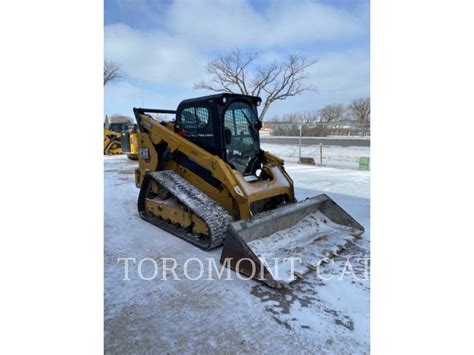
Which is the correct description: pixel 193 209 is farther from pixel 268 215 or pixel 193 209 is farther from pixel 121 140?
pixel 121 140

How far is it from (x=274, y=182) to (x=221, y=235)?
116 centimetres

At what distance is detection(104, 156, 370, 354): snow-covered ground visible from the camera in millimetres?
2133

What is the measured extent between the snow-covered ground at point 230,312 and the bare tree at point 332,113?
88.7ft

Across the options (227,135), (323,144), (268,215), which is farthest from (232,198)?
(323,144)

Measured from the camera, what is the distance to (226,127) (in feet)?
13.8

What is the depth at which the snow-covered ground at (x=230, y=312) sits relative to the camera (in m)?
Answer: 2.13

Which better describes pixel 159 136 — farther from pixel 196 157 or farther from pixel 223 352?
pixel 223 352

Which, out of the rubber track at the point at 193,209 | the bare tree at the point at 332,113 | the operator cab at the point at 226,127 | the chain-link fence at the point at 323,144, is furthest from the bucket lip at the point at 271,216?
the bare tree at the point at 332,113

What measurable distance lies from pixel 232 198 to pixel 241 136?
0.98 metres

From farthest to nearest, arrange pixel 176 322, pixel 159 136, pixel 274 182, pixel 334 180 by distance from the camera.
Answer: pixel 334 180
pixel 159 136
pixel 274 182
pixel 176 322

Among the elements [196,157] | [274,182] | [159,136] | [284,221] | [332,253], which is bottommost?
[332,253]

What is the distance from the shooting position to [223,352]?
206 centimetres

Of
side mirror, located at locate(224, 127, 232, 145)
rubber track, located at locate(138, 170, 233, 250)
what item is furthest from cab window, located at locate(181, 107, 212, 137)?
rubber track, located at locate(138, 170, 233, 250)

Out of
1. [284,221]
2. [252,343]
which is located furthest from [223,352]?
[284,221]
